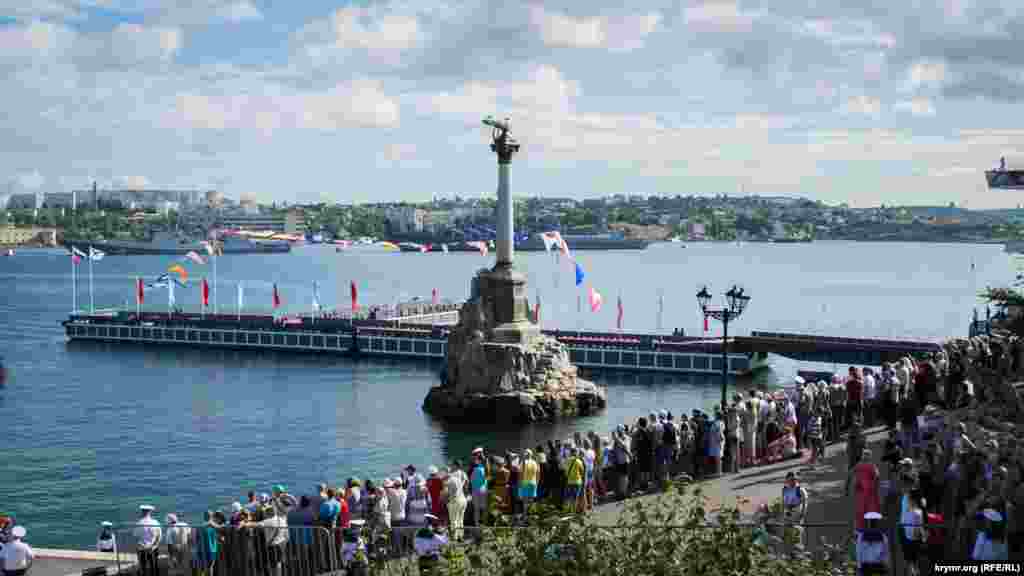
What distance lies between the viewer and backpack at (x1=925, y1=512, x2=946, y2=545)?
34.6ft

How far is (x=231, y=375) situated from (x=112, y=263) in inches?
5282

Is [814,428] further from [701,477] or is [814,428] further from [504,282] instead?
[504,282]

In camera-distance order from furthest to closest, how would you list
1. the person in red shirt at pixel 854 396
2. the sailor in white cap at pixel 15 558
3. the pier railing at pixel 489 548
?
the person in red shirt at pixel 854 396 → the sailor in white cap at pixel 15 558 → the pier railing at pixel 489 548

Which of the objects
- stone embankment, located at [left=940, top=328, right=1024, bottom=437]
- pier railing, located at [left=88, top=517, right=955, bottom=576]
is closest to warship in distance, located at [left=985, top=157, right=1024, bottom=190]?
stone embankment, located at [left=940, top=328, right=1024, bottom=437]

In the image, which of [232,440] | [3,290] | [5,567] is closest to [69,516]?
[232,440]

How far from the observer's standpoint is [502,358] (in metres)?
40.6

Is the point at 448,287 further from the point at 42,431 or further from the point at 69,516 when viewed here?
the point at 69,516

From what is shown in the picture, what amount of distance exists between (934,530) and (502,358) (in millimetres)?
30296

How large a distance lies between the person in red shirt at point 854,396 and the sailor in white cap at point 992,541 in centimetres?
941

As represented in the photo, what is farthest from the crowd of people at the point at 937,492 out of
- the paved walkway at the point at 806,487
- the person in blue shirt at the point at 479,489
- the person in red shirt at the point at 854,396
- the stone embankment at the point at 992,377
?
the person in blue shirt at the point at 479,489

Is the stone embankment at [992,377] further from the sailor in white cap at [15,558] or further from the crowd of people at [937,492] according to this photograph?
the sailor in white cap at [15,558]

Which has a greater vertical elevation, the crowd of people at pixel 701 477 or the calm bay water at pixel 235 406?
the crowd of people at pixel 701 477

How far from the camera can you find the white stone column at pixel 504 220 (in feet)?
137

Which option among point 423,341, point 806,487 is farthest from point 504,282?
point 806,487
